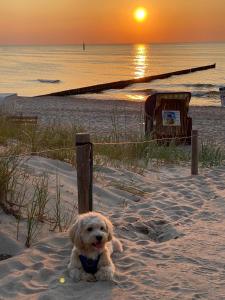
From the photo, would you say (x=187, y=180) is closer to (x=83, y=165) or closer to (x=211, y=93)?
(x=83, y=165)

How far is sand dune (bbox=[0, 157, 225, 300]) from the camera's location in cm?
430

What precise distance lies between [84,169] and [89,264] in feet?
4.84

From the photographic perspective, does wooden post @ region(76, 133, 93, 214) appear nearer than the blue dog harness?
No

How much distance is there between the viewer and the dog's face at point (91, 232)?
4195mm

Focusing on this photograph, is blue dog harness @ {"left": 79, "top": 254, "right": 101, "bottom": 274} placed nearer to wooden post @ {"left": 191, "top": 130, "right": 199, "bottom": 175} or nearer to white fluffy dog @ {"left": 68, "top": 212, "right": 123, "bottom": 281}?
white fluffy dog @ {"left": 68, "top": 212, "right": 123, "bottom": 281}

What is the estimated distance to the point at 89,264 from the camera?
4.43m

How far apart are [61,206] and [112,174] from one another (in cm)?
221

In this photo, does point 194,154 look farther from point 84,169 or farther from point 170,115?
point 170,115

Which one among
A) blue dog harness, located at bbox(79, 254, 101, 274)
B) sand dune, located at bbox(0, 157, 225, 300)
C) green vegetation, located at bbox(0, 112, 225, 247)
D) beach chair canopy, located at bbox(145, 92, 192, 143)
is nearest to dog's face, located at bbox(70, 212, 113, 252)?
blue dog harness, located at bbox(79, 254, 101, 274)

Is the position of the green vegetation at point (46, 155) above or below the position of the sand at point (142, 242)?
above

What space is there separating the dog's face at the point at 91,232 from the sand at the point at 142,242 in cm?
38

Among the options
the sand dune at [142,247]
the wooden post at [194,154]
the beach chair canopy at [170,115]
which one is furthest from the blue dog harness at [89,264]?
the beach chair canopy at [170,115]

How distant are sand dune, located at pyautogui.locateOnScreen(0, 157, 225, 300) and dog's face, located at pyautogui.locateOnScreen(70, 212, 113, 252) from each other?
38 centimetres

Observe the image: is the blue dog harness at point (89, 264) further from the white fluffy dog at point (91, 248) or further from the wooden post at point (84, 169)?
the wooden post at point (84, 169)
